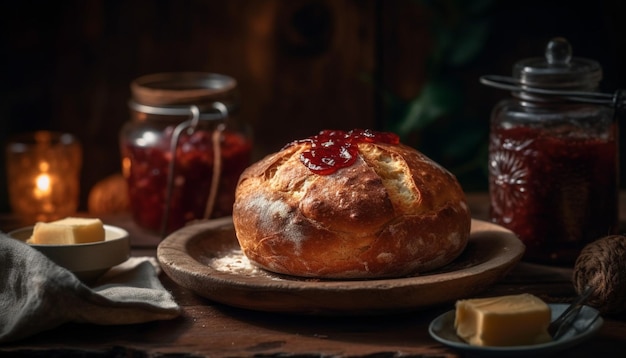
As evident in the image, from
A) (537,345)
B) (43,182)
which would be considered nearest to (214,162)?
(43,182)

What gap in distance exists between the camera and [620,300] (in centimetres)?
201

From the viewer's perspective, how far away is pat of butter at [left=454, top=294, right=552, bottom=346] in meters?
1.72

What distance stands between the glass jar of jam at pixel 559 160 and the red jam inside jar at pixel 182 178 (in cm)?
96

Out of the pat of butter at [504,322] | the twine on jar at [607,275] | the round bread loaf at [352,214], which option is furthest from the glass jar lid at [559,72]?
the pat of butter at [504,322]

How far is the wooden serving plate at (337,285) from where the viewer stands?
1.89m

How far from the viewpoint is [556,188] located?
238 cm

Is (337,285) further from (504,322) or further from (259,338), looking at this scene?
(504,322)

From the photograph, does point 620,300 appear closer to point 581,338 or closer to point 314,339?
point 581,338

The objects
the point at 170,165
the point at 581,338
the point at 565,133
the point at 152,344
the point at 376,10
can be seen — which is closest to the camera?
the point at 581,338

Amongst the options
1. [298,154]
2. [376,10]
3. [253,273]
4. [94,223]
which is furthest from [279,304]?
[376,10]

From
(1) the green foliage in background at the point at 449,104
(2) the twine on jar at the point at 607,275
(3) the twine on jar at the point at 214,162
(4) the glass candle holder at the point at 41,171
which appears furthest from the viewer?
(1) the green foliage in background at the point at 449,104

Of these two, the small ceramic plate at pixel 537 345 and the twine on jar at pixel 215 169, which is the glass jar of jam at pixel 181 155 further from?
the small ceramic plate at pixel 537 345

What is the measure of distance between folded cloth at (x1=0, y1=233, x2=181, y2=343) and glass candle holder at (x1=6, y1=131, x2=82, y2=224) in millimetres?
1368

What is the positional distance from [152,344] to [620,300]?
1.04m
